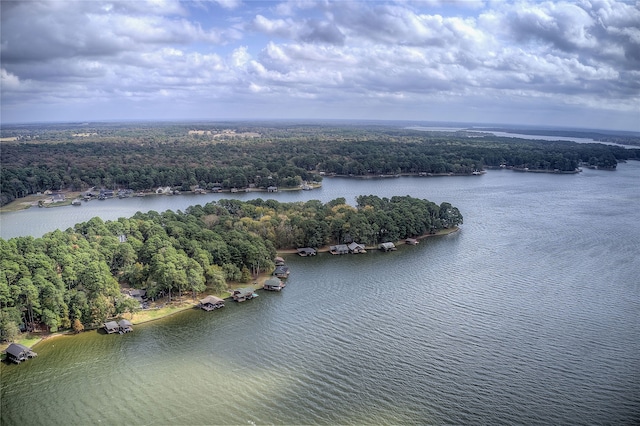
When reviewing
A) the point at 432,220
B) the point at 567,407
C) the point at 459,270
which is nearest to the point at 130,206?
the point at 432,220

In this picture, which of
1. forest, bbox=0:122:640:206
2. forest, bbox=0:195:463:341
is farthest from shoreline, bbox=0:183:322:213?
forest, bbox=0:195:463:341

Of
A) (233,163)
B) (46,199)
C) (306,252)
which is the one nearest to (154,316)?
(306,252)

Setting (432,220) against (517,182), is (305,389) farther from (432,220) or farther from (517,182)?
(517,182)

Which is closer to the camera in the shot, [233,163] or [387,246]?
[387,246]

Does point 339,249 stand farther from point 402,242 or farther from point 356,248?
point 402,242

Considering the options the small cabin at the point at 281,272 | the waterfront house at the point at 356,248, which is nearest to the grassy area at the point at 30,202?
the small cabin at the point at 281,272
